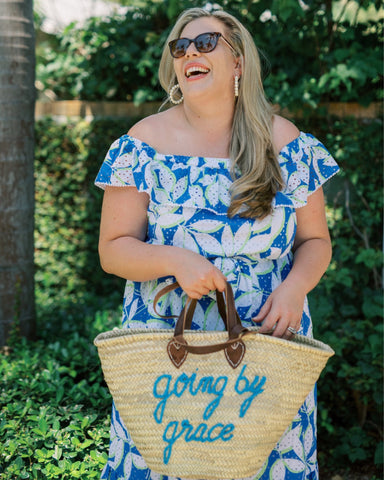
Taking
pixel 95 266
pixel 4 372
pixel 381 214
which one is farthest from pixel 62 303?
pixel 381 214

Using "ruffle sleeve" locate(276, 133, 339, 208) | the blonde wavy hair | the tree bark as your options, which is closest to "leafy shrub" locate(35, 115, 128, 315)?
the tree bark

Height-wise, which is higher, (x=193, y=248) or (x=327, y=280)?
(x=193, y=248)

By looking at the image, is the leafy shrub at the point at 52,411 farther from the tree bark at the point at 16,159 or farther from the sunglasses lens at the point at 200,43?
the sunglasses lens at the point at 200,43

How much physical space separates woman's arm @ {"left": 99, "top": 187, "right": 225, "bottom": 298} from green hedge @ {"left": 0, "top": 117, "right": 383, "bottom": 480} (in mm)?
892

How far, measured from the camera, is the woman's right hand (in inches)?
Answer: 66.9

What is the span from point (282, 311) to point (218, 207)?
0.38 m

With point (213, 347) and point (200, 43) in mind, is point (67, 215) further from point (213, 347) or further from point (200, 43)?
point (213, 347)

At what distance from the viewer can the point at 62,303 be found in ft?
16.1

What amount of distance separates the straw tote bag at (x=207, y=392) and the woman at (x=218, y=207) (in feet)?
0.58

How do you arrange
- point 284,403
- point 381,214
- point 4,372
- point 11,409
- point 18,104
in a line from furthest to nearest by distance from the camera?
point 381,214, point 18,104, point 4,372, point 11,409, point 284,403

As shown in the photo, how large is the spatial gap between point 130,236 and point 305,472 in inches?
37.1

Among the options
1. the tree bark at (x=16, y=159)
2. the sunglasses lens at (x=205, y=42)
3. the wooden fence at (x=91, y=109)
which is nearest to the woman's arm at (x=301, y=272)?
the sunglasses lens at (x=205, y=42)

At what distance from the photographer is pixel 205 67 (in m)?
1.96

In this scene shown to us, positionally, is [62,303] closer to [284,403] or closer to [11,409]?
[11,409]
